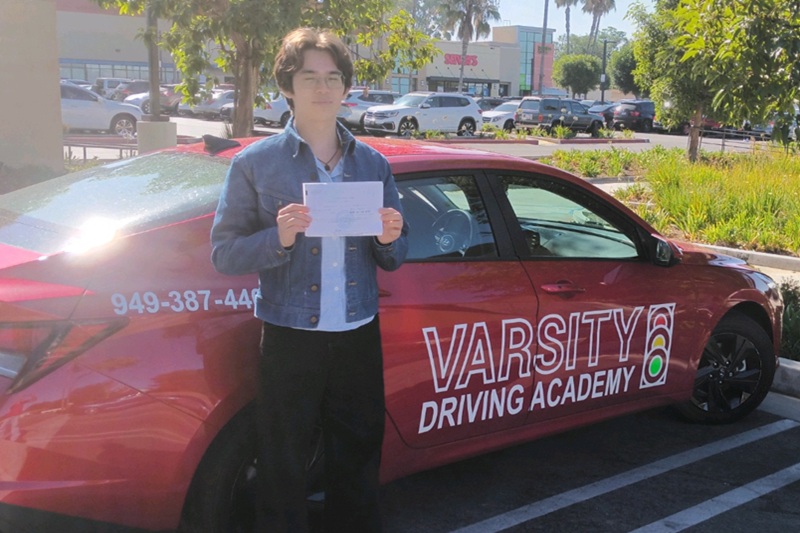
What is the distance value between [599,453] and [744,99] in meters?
3.19

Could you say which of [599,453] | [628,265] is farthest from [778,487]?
[628,265]

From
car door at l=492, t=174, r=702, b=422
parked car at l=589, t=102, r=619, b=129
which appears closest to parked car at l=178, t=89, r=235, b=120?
parked car at l=589, t=102, r=619, b=129

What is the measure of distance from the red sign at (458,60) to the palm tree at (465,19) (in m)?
0.85

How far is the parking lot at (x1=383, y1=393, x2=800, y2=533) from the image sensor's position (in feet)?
12.0

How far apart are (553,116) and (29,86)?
26130mm

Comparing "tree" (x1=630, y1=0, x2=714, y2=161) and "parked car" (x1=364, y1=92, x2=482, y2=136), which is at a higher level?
"tree" (x1=630, y1=0, x2=714, y2=161)

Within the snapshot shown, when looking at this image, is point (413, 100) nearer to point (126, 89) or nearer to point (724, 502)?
point (126, 89)

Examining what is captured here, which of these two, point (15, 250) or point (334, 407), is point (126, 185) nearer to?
point (15, 250)

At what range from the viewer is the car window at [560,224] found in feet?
12.7

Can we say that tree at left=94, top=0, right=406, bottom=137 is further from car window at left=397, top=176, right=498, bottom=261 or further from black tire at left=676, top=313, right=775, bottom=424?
black tire at left=676, top=313, right=775, bottom=424

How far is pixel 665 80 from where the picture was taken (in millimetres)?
17031

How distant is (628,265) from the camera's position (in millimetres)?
4043

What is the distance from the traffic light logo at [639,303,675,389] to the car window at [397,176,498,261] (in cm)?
100

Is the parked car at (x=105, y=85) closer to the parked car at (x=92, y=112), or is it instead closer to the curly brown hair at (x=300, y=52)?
the parked car at (x=92, y=112)
